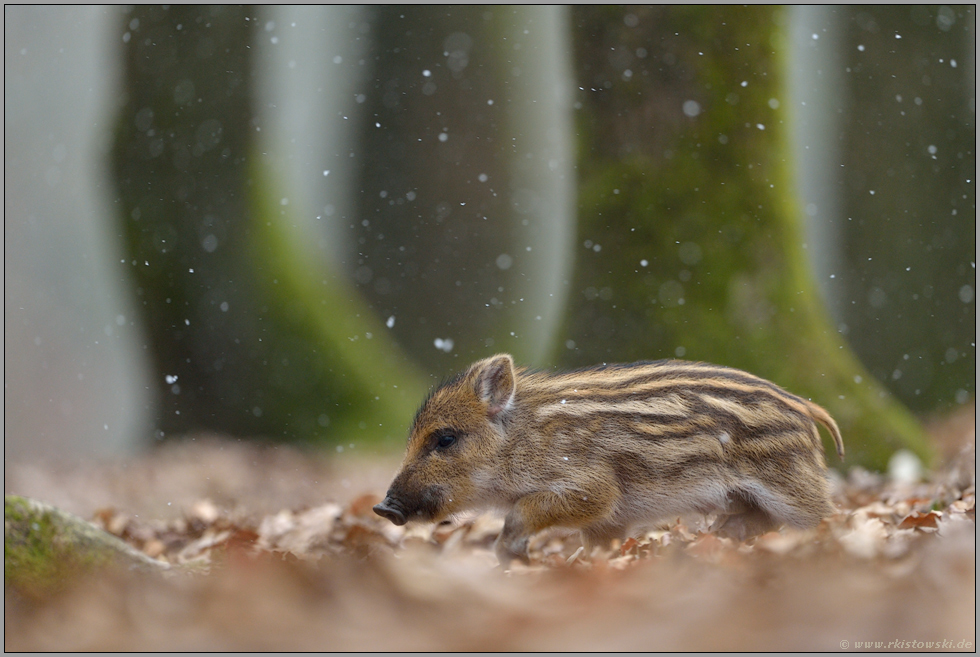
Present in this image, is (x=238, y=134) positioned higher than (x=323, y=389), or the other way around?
(x=238, y=134)

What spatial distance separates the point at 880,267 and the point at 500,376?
273 inches

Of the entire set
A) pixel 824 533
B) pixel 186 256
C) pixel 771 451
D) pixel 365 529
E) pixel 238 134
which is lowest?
pixel 365 529

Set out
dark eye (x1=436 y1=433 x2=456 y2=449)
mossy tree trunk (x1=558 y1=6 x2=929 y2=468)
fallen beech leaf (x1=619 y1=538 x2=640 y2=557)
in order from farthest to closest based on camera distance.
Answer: mossy tree trunk (x1=558 y1=6 x2=929 y2=468), dark eye (x1=436 y1=433 x2=456 y2=449), fallen beech leaf (x1=619 y1=538 x2=640 y2=557)

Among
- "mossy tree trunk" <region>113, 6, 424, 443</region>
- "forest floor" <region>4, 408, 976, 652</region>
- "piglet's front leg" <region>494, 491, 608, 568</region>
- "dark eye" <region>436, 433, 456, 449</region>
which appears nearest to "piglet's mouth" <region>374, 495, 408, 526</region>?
"dark eye" <region>436, 433, 456, 449</region>

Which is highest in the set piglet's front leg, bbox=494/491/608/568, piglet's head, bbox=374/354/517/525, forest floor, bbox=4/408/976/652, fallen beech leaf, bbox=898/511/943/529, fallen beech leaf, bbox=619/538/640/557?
forest floor, bbox=4/408/976/652

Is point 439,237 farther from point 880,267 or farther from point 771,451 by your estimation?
point 771,451

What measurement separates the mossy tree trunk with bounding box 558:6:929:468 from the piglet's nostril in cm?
279

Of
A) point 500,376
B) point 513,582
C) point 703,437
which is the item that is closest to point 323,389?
point 500,376

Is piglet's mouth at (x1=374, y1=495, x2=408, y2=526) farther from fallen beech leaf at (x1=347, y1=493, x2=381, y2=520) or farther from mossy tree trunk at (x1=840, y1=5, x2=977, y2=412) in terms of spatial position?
mossy tree trunk at (x1=840, y1=5, x2=977, y2=412)

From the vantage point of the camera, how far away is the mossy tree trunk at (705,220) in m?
5.41

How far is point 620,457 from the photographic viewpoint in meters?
3.30

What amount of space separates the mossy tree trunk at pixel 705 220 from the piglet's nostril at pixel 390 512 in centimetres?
279

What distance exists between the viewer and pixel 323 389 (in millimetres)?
7559

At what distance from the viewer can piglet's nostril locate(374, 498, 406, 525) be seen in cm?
327
